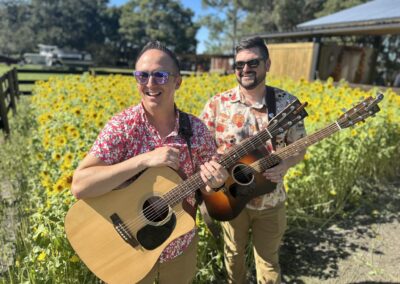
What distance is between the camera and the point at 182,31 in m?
57.8

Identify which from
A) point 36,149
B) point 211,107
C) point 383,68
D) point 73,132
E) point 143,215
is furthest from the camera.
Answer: point 383,68

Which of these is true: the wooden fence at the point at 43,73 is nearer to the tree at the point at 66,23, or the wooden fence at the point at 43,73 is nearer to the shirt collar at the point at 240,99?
the shirt collar at the point at 240,99

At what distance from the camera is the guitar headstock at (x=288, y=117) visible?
204cm

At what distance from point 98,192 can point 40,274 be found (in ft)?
3.16

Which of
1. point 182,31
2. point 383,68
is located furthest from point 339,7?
point 182,31

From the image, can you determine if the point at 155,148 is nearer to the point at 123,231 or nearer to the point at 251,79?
the point at 123,231

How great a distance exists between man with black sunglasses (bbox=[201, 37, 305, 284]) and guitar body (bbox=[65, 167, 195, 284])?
0.71 metres

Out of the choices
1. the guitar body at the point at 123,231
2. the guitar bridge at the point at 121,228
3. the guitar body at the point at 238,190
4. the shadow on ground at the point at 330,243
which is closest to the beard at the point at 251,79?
the guitar body at the point at 238,190

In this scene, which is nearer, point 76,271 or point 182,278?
point 182,278

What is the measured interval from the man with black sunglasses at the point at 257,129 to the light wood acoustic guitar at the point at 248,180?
6 centimetres

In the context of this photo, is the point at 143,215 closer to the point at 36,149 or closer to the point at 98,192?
the point at 98,192

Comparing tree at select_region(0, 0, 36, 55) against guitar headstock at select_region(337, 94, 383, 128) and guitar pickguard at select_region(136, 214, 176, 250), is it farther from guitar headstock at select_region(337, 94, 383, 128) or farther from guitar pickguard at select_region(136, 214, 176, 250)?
guitar headstock at select_region(337, 94, 383, 128)

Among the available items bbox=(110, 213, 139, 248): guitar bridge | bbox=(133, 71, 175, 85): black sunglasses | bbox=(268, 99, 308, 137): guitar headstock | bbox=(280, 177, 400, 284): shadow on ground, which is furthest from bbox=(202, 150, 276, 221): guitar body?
bbox=(280, 177, 400, 284): shadow on ground

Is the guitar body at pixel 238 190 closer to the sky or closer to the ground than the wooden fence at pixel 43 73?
closer to the sky
